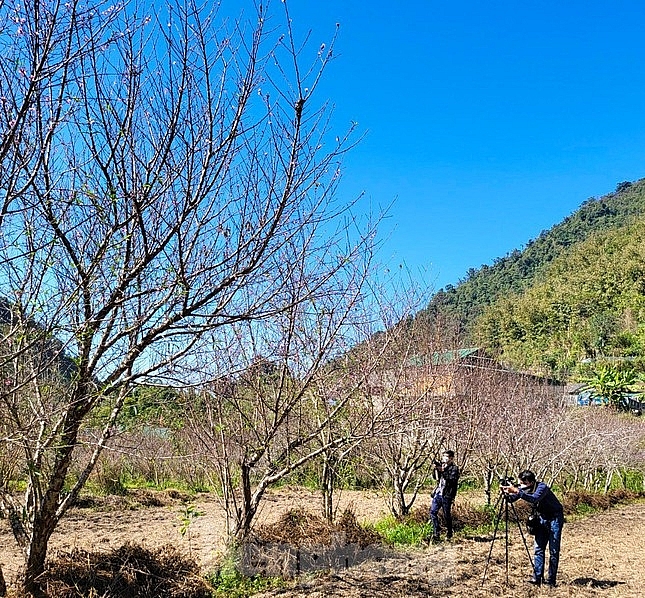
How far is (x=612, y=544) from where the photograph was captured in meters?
10.0

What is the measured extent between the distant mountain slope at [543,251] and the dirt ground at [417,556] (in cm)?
5762

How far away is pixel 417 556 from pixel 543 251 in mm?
83994

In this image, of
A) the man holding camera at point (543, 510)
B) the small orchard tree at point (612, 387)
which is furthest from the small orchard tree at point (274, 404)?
the small orchard tree at point (612, 387)

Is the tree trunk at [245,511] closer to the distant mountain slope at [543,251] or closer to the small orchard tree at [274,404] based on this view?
the small orchard tree at [274,404]

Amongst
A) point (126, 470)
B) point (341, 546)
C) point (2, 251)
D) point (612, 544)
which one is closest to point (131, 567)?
point (341, 546)

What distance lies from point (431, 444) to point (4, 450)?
24.4ft

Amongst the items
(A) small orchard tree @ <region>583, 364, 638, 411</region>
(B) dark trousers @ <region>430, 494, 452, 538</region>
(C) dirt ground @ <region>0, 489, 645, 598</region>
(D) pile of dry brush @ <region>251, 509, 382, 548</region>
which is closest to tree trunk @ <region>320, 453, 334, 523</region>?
(D) pile of dry brush @ <region>251, 509, 382, 548</region>

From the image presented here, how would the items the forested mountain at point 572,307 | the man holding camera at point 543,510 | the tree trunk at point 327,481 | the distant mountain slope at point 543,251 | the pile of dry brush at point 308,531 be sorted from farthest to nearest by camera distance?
the distant mountain slope at point 543,251
the forested mountain at point 572,307
the tree trunk at point 327,481
the pile of dry brush at point 308,531
the man holding camera at point 543,510

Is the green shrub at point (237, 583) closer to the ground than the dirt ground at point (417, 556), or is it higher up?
higher up

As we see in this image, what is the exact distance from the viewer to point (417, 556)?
8250mm

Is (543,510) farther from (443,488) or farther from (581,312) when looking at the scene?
(581,312)

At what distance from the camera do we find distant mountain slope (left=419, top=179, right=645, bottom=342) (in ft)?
245

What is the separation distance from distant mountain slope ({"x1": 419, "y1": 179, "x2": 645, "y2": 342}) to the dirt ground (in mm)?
57617

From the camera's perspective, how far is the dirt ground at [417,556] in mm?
6543
